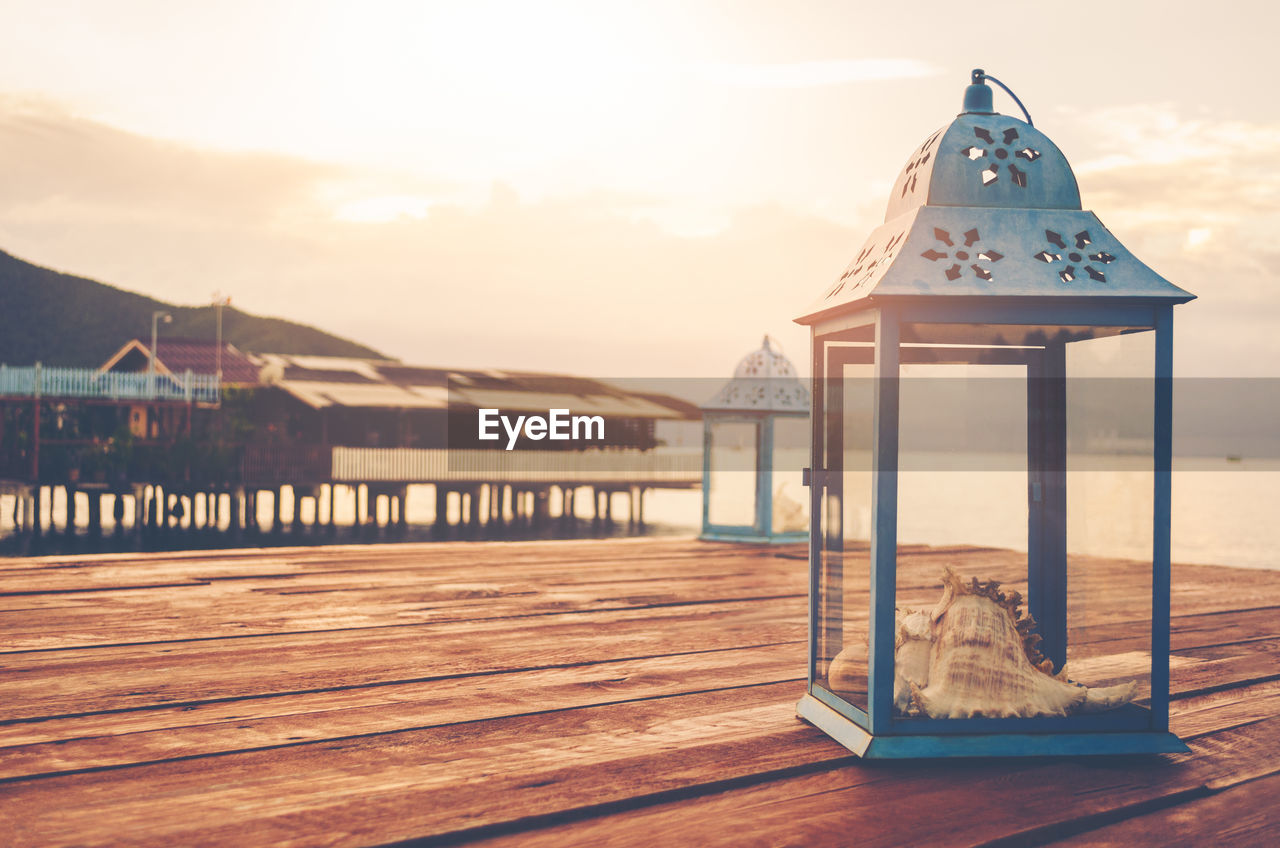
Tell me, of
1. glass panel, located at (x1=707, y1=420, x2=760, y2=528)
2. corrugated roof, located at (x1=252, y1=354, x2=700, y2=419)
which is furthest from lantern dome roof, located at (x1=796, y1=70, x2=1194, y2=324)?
corrugated roof, located at (x1=252, y1=354, x2=700, y2=419)

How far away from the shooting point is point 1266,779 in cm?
324

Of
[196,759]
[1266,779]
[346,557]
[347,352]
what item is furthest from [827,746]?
[347,352]

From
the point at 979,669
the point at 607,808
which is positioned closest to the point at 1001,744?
the point at 979,669

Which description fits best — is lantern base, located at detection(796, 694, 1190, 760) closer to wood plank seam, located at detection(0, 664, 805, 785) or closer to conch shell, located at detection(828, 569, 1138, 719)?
conch shell, located at detection(828, 569, 1138, 719)

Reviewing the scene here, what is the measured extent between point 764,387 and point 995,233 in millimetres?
8882

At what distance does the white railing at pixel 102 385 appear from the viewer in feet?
119

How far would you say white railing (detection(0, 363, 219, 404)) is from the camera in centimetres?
3619

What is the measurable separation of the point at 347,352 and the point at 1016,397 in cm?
17311

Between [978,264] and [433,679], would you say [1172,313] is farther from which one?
[433,679]

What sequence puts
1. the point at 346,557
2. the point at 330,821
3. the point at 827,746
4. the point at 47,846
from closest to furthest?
the point at 47,846
the point at 330,821
the point at 827,746
the point at 346,557

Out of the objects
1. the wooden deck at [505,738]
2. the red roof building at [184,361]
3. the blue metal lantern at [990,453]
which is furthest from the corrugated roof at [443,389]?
the blue metal lantern at [990,453]

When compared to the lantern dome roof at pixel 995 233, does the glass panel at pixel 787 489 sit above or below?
below

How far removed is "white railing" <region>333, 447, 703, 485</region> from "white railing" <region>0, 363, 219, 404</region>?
529 inches

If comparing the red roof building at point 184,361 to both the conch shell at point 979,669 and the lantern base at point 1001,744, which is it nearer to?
the conch shell at point 979,669
